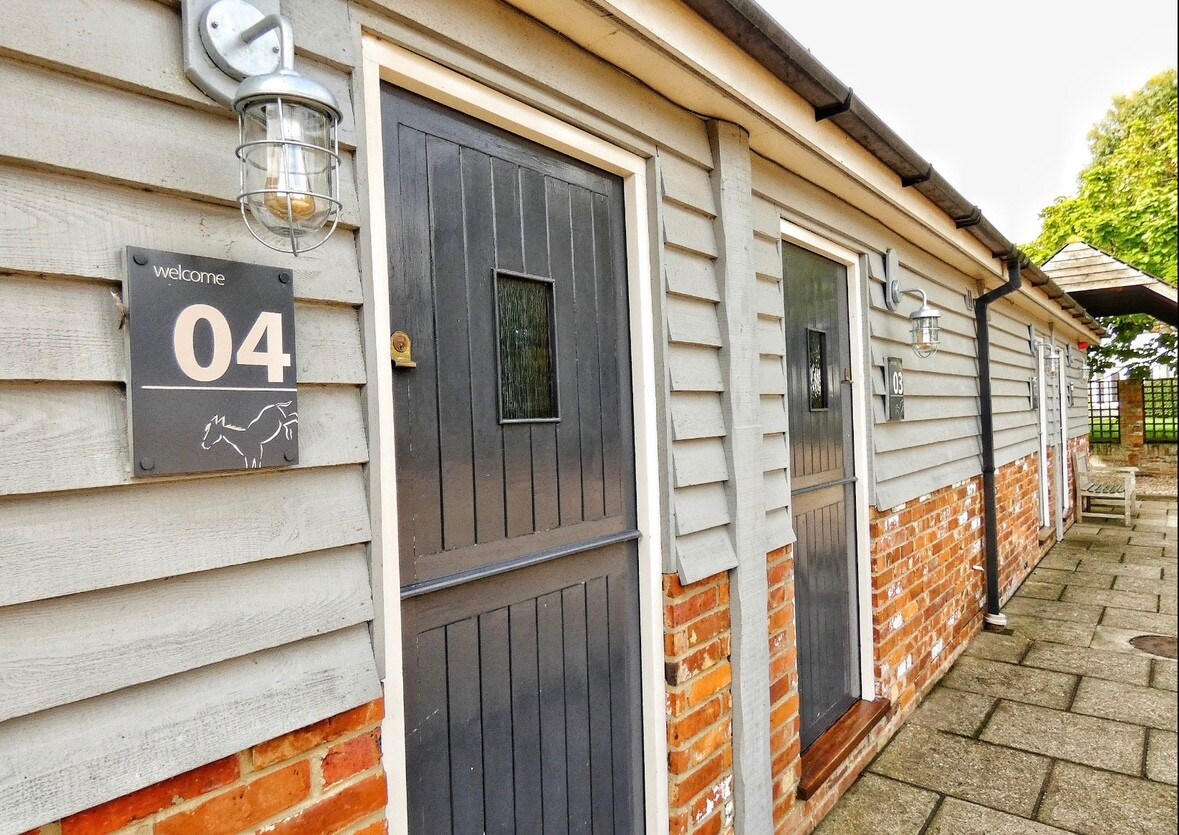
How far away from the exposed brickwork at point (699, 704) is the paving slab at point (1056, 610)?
437 cm

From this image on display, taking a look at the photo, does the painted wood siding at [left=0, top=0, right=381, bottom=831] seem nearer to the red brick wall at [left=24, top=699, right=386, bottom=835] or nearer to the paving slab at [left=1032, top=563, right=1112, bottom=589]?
the red brick wall at [left=24, top=699, right=386, bottom=835]

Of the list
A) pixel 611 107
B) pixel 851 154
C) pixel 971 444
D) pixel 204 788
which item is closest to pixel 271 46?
pixel 611 107

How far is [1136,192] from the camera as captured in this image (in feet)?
12.3

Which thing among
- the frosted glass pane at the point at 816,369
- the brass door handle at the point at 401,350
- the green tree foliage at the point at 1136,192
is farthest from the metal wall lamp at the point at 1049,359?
the brass door handle at the point at 401,350

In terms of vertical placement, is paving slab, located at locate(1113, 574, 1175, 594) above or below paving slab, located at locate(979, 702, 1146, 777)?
above

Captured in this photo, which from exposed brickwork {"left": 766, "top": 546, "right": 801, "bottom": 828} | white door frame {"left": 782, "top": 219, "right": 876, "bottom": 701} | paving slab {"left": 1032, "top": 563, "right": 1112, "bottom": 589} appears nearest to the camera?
exposed brickwork {"left": 766, "top": 546, "right": 801, "bottom": 828}

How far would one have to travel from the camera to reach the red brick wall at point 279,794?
100 cm

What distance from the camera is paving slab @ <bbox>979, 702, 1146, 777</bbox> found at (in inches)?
125

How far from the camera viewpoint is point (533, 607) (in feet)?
5.65

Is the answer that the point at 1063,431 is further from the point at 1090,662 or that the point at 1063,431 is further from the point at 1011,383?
the point at 1090,662

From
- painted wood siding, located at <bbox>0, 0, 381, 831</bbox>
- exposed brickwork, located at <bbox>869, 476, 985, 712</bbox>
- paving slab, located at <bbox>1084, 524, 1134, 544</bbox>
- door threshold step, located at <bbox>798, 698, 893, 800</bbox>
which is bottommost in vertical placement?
paving slab, located at <bbox>1084, 524, 1134, 544</bbox>

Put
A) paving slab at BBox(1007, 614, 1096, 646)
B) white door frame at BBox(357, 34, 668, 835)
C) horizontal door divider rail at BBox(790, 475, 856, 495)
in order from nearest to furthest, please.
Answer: white door frame at BBox(357, 34, 668, 835) < horizontal door divider rail at BBox(790, 475, 856, 495) < paving slab at BBox(1007, 614, 1096, 646)

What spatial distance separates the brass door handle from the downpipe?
481 cm

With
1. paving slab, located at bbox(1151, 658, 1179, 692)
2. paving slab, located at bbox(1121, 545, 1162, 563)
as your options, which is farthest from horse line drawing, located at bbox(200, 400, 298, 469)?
paving slab, located at bbox(1121, 545, 1162, 563)
